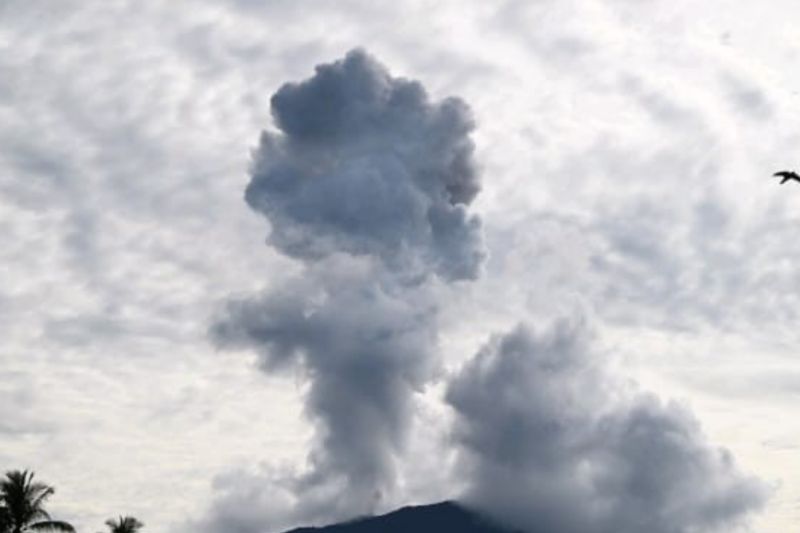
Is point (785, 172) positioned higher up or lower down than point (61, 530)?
lower down

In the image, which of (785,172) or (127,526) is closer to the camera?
(785,172)

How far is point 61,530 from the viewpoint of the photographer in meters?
91.4

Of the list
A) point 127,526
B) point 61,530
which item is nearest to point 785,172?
point 61,530

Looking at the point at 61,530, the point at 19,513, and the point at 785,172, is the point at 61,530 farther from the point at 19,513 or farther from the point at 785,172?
the point at 785,172

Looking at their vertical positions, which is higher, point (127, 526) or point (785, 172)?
point (127, 526)

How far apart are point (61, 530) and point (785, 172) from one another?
72149 mm

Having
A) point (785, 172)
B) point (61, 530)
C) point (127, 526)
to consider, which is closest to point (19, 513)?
point (61, 530)

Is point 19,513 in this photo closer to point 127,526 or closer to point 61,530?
point 61,530

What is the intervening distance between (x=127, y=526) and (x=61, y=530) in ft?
65.5

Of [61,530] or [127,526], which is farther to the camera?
[127,526]

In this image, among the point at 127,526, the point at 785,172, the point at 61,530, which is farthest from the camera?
the point at 127,526

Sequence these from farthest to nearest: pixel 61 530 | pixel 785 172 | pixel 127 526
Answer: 1. pixel 127 526
2. pixel 61 530
3. pixel 785 172

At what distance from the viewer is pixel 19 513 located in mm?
92938

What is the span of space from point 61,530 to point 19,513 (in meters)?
4.14
